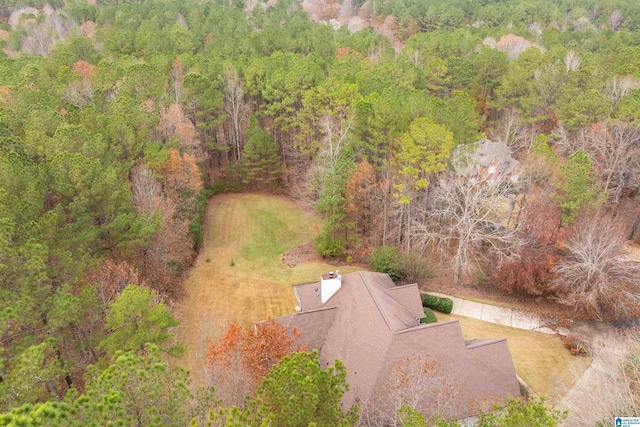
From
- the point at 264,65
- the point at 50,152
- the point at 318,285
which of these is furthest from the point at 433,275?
the point at 264,65

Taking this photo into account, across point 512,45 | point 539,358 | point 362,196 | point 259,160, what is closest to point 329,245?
point 362,196

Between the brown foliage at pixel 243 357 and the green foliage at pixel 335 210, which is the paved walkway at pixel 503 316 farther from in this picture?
the brown foliage at pixel 243 357

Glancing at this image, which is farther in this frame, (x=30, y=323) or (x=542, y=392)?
(x=542, y=392)

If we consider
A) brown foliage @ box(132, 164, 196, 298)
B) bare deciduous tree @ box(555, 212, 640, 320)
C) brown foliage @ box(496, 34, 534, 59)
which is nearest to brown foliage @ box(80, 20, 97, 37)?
brown foliage @ box(132, 164, 196, 298)

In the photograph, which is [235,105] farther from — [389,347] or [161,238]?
[389,347]

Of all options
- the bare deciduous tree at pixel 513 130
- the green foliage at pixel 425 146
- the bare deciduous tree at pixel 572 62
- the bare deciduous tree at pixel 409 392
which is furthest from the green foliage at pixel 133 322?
the bare deciduous tree at pixel 572 62

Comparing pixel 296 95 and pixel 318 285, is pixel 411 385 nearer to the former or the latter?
pixel 318 285
